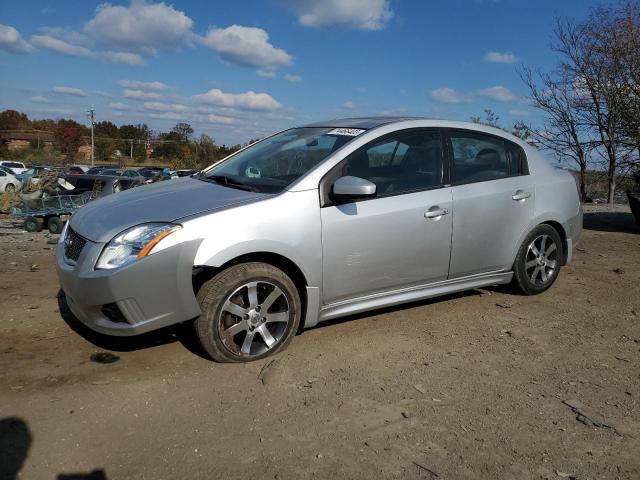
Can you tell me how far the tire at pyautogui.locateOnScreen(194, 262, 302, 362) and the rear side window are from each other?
1832mm

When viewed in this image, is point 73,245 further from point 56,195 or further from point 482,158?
point 56,195

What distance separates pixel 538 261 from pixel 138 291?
3.76 metres

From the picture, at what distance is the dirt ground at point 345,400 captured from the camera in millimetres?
2611

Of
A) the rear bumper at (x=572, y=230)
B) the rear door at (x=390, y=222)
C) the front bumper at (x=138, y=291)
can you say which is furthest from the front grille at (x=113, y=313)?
the rear bumper at (x=572, y=230)

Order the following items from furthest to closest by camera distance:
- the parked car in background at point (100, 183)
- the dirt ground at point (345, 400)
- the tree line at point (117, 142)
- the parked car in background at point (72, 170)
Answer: the tree line at point (117, 142) < the parked car in background at point (72, 170) < the parked car in background at point (100, 183) < the dirt ground at point (345, 400)

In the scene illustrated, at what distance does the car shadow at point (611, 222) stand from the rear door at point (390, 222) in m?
7.00

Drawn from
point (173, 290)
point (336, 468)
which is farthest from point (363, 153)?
point (336, 468)

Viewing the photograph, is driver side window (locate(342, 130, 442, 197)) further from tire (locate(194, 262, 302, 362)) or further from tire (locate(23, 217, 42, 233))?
tire (locate(23, 217, 42, 233))

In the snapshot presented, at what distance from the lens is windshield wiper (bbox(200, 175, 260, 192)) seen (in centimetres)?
403

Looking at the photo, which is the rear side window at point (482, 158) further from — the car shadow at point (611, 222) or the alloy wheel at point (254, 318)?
the car shadow at point (611, 222)

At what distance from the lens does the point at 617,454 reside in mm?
2732

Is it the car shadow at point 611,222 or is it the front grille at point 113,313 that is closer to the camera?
the front grille at point 113,313

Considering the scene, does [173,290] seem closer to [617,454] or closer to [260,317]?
[260,317]

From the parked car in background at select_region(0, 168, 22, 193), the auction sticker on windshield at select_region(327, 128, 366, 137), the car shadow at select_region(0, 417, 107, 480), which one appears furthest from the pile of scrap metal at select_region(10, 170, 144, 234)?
the parked car in background at select_region(0, 168, 22, 193)
